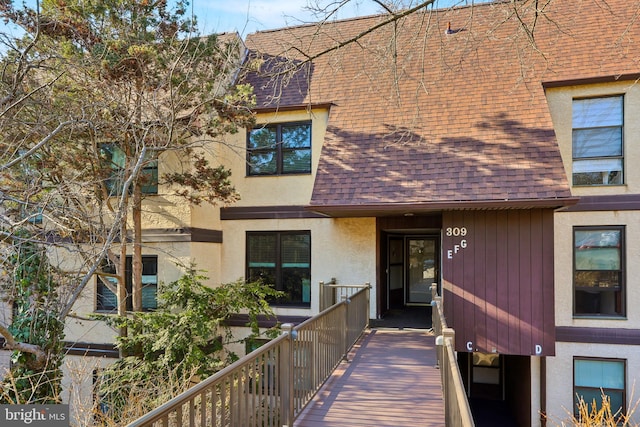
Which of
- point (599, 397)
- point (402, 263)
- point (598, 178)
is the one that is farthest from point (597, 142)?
point (402, 263)

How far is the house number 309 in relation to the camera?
330 inches

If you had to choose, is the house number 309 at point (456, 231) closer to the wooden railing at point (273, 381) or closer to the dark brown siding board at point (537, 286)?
the dark brown siding board at point (537, 286)

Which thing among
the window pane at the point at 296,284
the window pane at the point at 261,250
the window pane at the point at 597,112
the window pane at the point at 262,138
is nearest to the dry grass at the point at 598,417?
the window pane at the point at 597,112

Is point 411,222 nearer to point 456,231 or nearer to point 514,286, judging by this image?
point 456,231

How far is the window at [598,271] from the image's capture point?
352 inches

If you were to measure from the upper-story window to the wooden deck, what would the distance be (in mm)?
5224

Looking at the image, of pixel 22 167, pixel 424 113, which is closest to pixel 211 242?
pixel 22 167

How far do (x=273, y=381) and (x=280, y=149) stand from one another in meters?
7.35

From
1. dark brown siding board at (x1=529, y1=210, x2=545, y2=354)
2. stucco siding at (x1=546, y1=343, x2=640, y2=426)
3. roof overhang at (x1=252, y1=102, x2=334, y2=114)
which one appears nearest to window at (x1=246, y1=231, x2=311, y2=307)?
roof overhang at (x1=252, y1=102, x2=334, y2=114)

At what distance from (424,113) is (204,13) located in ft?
16.9

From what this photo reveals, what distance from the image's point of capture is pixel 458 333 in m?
8.26

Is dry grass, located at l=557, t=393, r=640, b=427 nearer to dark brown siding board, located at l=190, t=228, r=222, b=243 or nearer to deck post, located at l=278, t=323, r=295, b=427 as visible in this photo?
deck post, located at l=278, t=323, r=295, b=427

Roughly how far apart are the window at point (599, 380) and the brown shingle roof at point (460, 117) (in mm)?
4107

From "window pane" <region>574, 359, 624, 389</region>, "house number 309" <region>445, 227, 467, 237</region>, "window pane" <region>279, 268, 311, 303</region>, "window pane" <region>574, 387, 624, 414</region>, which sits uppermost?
"house number 309" <region>445, 227, 467, 237</region>
